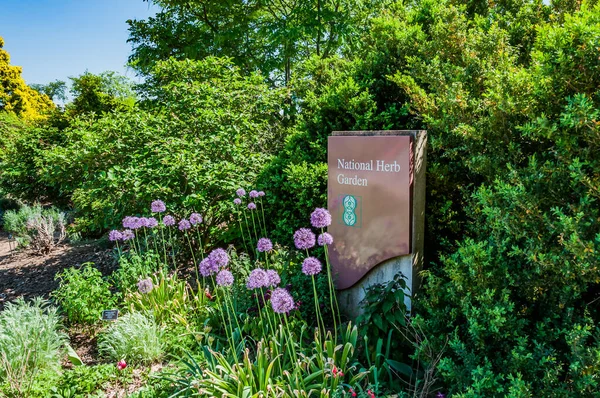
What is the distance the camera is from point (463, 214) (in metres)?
3.20

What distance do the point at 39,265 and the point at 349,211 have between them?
15.9ft

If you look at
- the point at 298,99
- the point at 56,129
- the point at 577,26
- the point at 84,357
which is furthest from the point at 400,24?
the point at 56,129

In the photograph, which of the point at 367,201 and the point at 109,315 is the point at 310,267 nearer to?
the point at 367,201

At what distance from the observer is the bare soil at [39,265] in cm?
477

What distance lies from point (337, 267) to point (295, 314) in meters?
0.55

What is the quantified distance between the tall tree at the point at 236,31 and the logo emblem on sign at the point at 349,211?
208 inches

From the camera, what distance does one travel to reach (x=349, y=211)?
3205mm

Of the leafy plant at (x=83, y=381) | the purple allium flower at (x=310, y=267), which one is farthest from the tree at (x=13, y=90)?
the purple allium flower at (x=310, y=267)

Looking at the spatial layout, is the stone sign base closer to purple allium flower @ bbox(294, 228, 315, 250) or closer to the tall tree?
purple allium flower @ bbox(294, 228, 315, 250)

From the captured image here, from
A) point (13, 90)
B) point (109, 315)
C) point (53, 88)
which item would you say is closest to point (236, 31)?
Result: point (109, 315)

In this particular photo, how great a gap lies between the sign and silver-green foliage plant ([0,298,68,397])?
2236mm

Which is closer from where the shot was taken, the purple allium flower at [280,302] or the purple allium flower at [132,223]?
the purple allium flower at [280,302]

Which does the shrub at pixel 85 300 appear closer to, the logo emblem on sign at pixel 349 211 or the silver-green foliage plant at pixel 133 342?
the silver-green foliage plant at pixel 133 342

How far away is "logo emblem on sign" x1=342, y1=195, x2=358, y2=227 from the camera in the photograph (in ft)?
10.4
